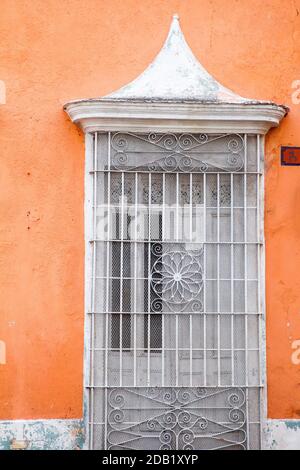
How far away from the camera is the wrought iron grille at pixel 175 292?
7.74 meters

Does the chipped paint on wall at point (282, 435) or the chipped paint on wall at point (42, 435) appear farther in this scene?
the chipped paint on wall at point (282, 435)

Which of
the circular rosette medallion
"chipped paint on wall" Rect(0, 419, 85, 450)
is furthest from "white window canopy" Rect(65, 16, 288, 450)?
"chipped paint on wall" Rect(0, 419, 85, 450)

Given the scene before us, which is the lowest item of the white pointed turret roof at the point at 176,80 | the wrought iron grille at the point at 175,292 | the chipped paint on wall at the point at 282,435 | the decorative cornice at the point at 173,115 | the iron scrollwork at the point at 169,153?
the chipped paint on wall at the point at 282,435

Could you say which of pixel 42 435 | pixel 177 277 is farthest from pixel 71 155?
pixel 42 435

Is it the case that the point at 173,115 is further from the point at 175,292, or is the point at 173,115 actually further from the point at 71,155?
the point at 175,292

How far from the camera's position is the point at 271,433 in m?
7.80

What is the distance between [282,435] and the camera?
781cm

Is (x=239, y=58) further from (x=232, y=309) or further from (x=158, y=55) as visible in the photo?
(x=232, y=309)

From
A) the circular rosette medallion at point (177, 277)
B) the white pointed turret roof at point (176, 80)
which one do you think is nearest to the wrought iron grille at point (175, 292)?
the circular rosette medallion at point (177, 277)

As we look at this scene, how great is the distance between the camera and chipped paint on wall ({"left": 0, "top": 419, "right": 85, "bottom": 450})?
7.66 meters

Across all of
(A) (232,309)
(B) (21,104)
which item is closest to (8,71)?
(B) (21,104)

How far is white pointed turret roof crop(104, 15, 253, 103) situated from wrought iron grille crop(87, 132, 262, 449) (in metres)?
0.30

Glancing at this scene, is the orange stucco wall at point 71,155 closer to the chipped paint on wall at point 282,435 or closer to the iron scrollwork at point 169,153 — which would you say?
the chipped paint on wall at point 282,435

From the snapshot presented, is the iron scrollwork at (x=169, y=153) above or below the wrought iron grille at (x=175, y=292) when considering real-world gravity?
above
